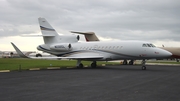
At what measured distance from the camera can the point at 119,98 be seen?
24.6 feet

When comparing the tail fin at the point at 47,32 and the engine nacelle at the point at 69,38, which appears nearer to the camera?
the tail fin at the point at 47,32

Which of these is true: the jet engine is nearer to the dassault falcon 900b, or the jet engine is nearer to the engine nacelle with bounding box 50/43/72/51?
the dassault falcon 900b

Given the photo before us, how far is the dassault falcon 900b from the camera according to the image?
897 inches

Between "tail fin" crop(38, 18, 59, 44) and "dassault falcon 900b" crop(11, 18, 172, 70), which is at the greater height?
"tail fin" crop(38, 18, 59, 44)

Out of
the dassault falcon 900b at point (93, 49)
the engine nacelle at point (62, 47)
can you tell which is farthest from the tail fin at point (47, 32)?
the engine nacelle at point (62, 47)

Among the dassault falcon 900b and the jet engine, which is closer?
the dassault falcon 900b

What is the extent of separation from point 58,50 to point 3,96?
21.9 meters

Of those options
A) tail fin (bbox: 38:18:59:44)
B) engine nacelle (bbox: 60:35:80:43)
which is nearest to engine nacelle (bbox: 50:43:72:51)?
tail fin (bbox: 38:18:59:44)

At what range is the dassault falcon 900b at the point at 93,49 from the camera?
22781 mm

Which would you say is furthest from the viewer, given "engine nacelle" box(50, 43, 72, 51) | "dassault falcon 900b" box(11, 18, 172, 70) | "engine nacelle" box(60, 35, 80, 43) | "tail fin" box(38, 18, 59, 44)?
"engine nacelle" box(60, 35, 80, 43)

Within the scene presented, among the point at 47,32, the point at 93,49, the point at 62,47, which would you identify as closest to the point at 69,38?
the point at 62,47

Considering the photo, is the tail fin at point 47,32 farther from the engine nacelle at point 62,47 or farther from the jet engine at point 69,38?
the engine nacelle at point 62,47

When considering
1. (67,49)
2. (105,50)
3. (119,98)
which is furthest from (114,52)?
(119,98)

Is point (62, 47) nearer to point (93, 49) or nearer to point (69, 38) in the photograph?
point (69, 38)
